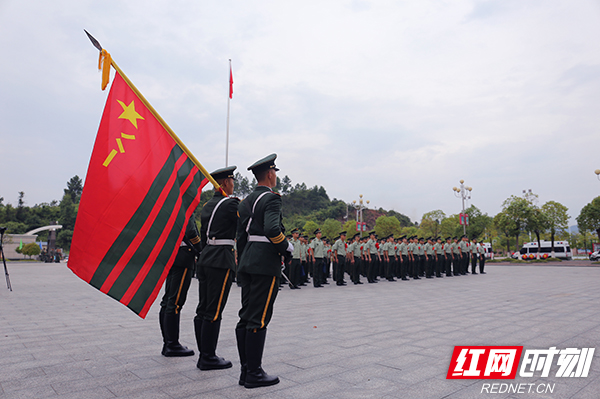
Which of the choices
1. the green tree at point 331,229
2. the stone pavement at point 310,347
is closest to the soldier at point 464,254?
the stone pavement at point 310,347

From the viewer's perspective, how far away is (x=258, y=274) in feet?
11.6

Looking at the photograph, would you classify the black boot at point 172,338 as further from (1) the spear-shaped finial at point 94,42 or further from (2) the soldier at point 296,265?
(2) the soldier at point 296,265

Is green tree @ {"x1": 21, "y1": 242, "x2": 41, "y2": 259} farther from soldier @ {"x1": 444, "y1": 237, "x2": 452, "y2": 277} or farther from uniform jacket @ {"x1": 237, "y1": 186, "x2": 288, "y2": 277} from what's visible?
uniform jacket @ {"x1": 237, "y1": 186, "x2": 288, "y2": 277}

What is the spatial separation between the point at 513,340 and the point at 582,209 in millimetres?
40769

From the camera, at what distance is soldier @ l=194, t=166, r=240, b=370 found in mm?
3844

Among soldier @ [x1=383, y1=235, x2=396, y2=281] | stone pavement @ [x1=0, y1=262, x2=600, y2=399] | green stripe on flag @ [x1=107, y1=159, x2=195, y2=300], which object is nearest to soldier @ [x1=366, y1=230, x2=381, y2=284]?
soldier @ [x1=383, y1=235, x2=396, y2=281]

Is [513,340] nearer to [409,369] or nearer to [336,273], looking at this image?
[409,369]

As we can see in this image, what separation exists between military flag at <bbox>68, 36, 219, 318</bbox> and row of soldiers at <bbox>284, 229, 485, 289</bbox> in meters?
9.02

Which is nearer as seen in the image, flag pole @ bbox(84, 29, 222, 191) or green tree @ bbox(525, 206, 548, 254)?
flag pole @ bbox(84, 29, 222, 191)

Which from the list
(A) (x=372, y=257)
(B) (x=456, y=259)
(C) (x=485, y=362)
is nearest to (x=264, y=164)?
(C) (x=485, y=362)

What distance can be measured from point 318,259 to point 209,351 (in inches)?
425

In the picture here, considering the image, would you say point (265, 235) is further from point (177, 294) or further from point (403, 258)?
point (403, 258)

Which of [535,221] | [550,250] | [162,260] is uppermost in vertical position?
[535,221]

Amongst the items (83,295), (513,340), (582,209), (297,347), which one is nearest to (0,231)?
(83,295)
